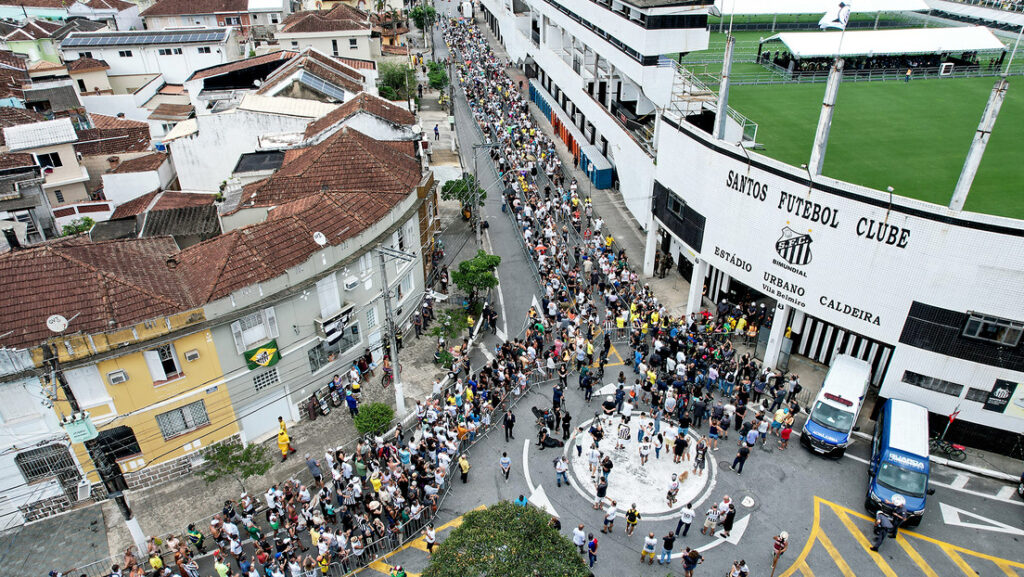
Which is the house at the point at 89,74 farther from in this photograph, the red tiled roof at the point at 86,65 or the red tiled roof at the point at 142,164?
the red tiled roof at the point at 142,164

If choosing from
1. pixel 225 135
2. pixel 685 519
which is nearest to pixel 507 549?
pixel 685 519

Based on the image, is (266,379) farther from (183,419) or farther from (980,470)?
(980,470)

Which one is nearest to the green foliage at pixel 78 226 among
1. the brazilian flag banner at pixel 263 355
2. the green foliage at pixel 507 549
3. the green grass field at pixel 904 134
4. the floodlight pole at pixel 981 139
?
the brazilian flag banner at pixel 263 355

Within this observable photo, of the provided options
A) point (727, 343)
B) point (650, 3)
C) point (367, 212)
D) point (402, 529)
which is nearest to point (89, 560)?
point (402, 529)

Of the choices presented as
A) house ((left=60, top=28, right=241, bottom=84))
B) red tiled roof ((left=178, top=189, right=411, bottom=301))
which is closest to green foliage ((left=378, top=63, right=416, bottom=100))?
house ((left=60, top=28, right=241, bottom=84))

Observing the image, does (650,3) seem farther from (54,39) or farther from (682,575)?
(54,39)
